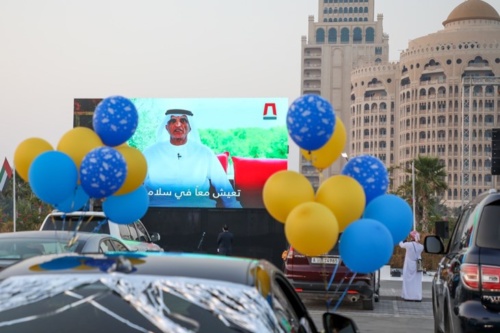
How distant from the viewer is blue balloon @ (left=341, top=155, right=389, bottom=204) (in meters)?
7.65

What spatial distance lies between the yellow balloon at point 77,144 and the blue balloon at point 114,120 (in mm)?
124

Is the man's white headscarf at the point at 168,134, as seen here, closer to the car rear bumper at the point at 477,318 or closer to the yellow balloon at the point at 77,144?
the yellow balloon at the point at 77,144

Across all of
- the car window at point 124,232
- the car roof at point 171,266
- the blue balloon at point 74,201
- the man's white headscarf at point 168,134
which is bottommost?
the car window at point 124,232

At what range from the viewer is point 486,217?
7.98 meters

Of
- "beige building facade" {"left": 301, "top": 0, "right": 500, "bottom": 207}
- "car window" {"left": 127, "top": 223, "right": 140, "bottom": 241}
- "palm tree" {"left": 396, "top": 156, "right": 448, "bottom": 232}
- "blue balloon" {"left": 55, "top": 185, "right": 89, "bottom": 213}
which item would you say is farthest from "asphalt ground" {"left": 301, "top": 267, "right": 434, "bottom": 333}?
"beige building facade" {"left": 301, "top": 0, "right": 500, "bottom": 207}

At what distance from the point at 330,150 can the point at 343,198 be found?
1.09 meters

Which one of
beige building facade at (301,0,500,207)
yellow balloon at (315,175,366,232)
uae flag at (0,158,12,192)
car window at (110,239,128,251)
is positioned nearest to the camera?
yellow balloon at (315,175,366,232)

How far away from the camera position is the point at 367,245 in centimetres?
656

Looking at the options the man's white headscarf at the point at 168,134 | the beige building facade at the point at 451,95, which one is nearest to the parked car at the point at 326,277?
the man's white headscarf at the point at 168,134

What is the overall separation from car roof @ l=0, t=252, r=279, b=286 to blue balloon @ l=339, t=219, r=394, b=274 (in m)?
1.52

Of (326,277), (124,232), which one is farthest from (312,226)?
(124,232)

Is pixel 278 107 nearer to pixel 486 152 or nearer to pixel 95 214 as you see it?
pixel 95 214

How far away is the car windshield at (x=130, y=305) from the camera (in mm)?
4348

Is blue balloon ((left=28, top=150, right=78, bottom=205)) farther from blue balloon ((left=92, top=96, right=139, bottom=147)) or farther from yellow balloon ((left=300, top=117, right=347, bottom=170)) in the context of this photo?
yellow balloon ((left=300, top=117, right=347, bottom=170))
